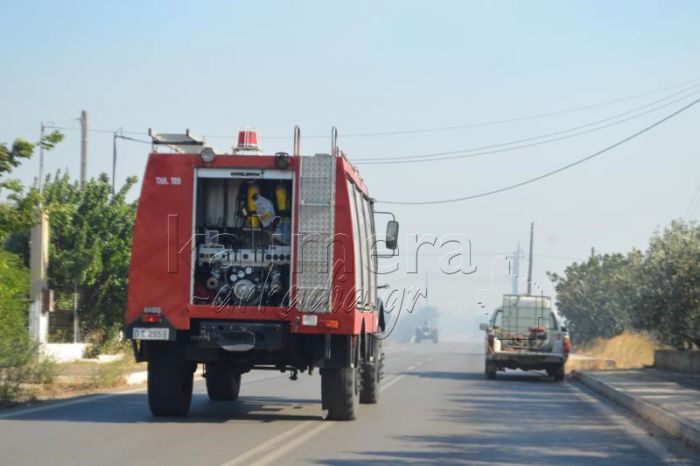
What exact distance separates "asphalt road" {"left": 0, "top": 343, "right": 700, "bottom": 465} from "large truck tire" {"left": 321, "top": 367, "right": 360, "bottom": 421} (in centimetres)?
22

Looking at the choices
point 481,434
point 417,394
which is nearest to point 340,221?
point 481,434

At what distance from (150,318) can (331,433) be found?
2.74m

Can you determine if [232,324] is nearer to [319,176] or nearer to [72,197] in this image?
[319,176]

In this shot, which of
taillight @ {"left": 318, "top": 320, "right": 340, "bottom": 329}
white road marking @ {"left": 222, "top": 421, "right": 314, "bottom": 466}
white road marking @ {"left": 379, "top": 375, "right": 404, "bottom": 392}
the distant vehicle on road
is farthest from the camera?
the distant vehicle on road

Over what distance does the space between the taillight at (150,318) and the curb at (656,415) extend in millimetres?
6727

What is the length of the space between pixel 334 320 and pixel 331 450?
2.81m

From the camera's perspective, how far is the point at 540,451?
42.7ft

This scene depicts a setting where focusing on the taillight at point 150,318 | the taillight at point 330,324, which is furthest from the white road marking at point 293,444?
the taillight at point 150,318

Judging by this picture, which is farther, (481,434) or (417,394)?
(417,394)

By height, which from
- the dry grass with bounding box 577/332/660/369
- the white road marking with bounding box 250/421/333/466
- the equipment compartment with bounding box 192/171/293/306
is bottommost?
the dry grass with bounding box 577/332/660/369

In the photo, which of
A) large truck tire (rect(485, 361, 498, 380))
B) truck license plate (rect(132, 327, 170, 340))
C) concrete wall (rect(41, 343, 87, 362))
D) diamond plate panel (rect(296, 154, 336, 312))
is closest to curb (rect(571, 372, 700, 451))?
large truck tire (rect(485, 361, 498, 380))

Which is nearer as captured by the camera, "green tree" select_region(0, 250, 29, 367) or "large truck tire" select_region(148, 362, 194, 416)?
"large truck tire" select_region(148, 362, 194, 416)

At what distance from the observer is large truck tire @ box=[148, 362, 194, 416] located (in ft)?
50.7

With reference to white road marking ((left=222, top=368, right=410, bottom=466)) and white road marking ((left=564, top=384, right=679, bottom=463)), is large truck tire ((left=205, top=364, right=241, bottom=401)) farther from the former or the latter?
white road marking ((left=564, top=384, right=679, bottom=463))
